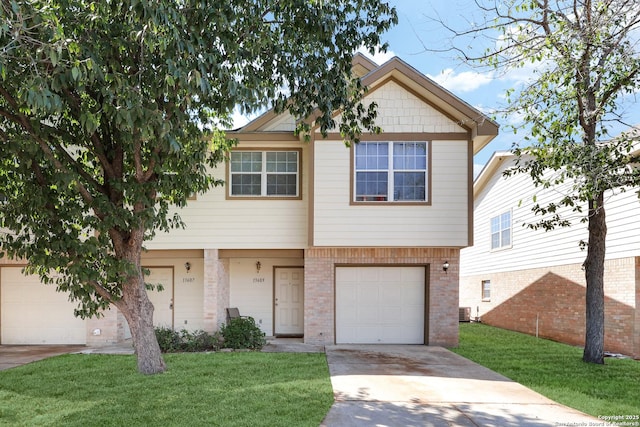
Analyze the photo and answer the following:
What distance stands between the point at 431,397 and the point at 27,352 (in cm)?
997

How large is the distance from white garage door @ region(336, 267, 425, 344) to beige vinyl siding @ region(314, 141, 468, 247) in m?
1.28

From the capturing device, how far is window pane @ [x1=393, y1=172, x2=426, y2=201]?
11969 millimetres

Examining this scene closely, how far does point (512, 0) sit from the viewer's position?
27.9 ft

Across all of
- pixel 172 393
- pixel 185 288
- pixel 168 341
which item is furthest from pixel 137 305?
pixel 185 288

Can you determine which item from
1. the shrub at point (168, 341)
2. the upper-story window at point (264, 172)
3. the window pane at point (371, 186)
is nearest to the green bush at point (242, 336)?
the shrub at point (168, 341)

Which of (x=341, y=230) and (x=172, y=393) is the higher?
(x=341, y=230)

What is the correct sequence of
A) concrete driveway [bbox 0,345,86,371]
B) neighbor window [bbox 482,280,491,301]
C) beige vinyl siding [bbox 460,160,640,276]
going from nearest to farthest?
concrete driveway [bbox 0,345,86,371]
beige vinyl siding [bbox 460,160,640,276]
neighbor window [bbox 482,280,491,301]

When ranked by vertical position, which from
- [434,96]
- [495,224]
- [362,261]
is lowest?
[362,261]

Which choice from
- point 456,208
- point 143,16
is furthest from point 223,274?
point 143,16

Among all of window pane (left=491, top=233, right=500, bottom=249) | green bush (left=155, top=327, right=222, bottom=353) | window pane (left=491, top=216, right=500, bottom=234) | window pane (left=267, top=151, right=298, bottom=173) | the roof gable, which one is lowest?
green bush (left=155, top=327, right=222, bottom=353)

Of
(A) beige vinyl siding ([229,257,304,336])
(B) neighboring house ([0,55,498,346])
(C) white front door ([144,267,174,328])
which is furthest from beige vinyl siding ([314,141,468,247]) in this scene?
(C) white front door ([144,267,174,328])

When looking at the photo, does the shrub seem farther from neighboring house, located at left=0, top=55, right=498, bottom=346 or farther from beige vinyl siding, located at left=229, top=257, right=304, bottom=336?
beige vinyl siding, located at left=229, top=257, right=304, bottom=336

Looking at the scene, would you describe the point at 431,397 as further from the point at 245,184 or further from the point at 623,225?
the point at 245,184

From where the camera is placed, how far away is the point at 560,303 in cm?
1410
